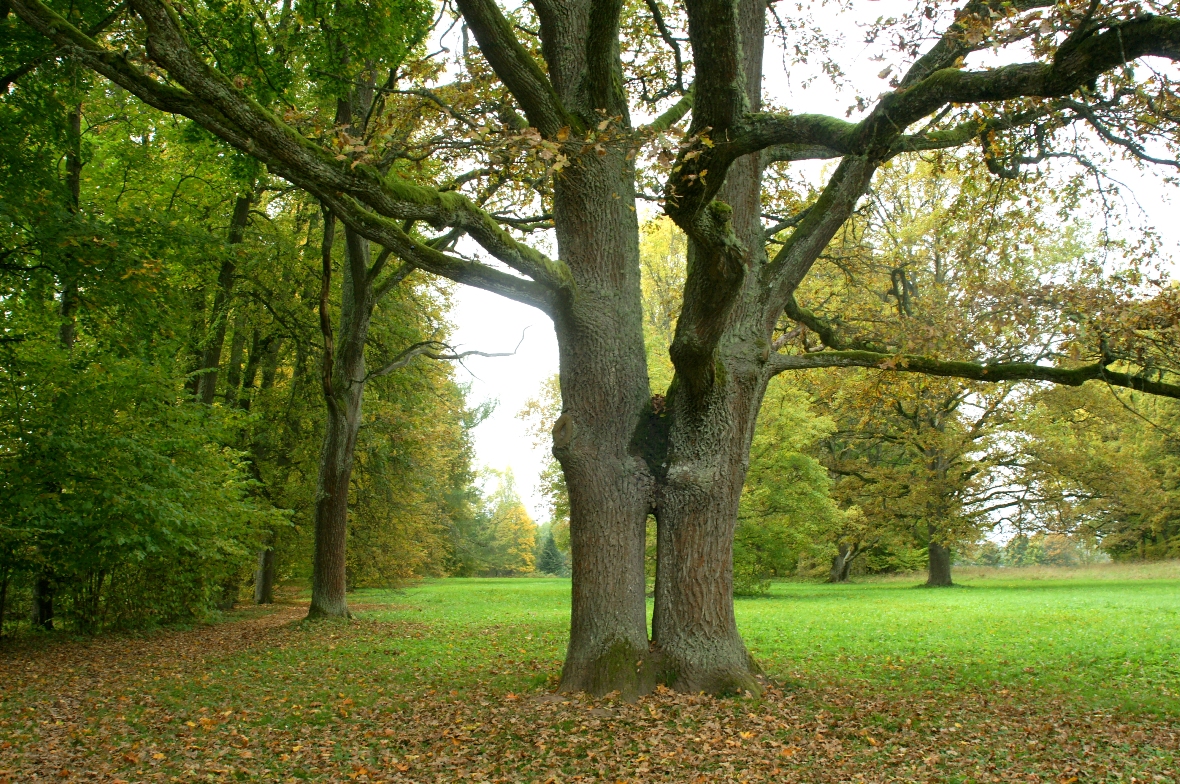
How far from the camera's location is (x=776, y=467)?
75.1 ft

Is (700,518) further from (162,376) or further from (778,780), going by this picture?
(162,376)

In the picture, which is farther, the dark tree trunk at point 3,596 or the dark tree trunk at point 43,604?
the dark tree trunk at point 43,604

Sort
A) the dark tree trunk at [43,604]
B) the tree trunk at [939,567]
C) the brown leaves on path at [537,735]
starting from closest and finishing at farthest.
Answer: the brown leaves on path at [537,735]
the dark tree trunk at [43,604]
the tree trunk at [939,567]

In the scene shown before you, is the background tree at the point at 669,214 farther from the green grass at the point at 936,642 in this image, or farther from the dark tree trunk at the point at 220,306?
the dark tree trunk at the point at 220,306

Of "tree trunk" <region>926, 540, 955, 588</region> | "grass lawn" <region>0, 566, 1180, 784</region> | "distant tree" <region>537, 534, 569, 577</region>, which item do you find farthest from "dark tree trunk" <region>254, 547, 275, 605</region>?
"distant tree" <region>537, 534, 569, 577</region>

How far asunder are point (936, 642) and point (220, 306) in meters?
15.0

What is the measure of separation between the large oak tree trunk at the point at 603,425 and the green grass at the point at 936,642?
1245 mm

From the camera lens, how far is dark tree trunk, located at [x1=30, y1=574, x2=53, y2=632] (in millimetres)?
11609

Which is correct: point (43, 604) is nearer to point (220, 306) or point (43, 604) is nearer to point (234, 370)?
point (220, 306)

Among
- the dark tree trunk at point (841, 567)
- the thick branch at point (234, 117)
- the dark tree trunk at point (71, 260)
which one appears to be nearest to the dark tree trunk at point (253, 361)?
the dark tree trunk at point (71, 260)

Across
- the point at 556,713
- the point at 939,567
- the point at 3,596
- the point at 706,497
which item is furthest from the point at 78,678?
the point at 939,567

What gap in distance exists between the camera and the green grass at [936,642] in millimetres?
7938

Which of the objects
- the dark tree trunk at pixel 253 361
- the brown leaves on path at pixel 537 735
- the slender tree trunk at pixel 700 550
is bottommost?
the brown leaves on path at pixel 537 735

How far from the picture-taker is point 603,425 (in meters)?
7.12
